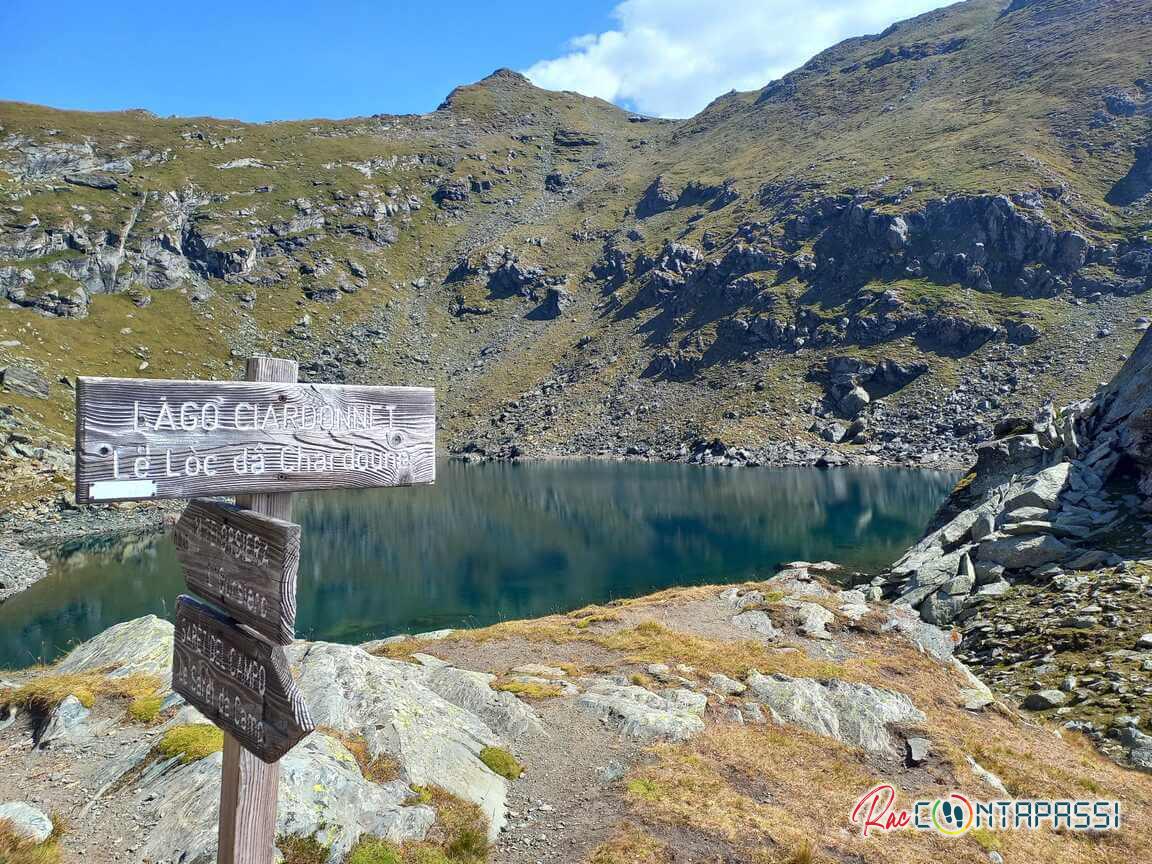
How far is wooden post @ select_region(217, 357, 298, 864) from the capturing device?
13.0ft

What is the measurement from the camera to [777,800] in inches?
411

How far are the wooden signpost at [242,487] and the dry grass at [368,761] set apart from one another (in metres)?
4.88

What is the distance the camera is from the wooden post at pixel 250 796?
13.0 ft

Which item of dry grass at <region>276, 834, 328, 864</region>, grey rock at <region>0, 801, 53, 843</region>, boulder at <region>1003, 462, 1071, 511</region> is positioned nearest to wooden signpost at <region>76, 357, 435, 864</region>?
dry grass at <region>276, 834, 328, 864</region>

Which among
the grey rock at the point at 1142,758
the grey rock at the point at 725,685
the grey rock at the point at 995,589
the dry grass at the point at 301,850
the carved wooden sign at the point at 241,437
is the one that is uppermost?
the carved wooden sign at the point at 241,437

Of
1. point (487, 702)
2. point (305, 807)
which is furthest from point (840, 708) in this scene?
point (305, 807)

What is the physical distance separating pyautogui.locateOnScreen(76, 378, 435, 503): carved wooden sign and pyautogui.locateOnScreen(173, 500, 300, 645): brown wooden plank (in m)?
0.31

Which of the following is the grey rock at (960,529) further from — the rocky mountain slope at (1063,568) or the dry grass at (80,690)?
the dry grass at (80,690)

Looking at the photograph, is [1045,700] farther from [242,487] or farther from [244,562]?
[242,487]

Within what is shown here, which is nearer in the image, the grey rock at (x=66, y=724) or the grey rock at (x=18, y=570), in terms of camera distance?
the grey rock at (x=66, y=724)

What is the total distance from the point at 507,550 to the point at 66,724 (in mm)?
46747

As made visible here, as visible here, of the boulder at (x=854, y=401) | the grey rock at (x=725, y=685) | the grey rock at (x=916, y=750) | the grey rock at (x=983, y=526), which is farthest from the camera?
the boulder at (x=854, y=401)

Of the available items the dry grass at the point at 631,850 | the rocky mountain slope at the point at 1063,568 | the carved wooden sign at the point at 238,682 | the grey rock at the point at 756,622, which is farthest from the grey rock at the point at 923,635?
the carved wooden sign at the point at 238,682

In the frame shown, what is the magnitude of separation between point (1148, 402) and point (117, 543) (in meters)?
71.7
